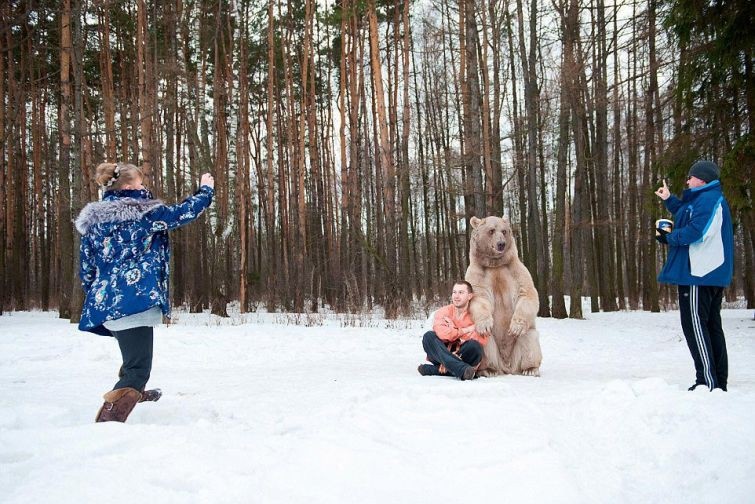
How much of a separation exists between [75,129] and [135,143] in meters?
2.27

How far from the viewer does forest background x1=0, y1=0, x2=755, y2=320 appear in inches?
468

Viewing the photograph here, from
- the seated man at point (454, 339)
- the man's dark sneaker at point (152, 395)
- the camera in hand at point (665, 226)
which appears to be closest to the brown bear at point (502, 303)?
the seated man at point (454, 339)

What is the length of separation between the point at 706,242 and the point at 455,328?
2316mm

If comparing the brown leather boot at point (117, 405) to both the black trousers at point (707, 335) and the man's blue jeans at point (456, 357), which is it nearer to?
the man's blue jeans at point (456, 357)

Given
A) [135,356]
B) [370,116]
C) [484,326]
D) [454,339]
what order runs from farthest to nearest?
[370,116] → [454,339] → [484,326] → [135,356]

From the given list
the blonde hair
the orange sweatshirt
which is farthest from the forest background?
the orange sweatshirt

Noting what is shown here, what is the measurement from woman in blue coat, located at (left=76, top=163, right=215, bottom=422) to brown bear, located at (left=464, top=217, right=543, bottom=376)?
118 inches

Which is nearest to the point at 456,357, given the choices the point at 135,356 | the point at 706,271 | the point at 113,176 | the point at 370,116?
the point at 706,271

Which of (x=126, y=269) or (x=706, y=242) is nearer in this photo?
(x=126, y=269)

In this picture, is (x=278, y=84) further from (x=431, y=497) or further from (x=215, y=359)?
(x=431, y=497)

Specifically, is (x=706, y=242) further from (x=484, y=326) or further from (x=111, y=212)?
(x=111, y=212)

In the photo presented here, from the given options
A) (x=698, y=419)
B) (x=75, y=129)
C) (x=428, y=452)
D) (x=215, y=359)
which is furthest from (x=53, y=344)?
(x=698, y=419)

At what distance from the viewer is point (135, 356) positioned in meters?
3.53

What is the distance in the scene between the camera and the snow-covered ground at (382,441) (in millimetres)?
2314
